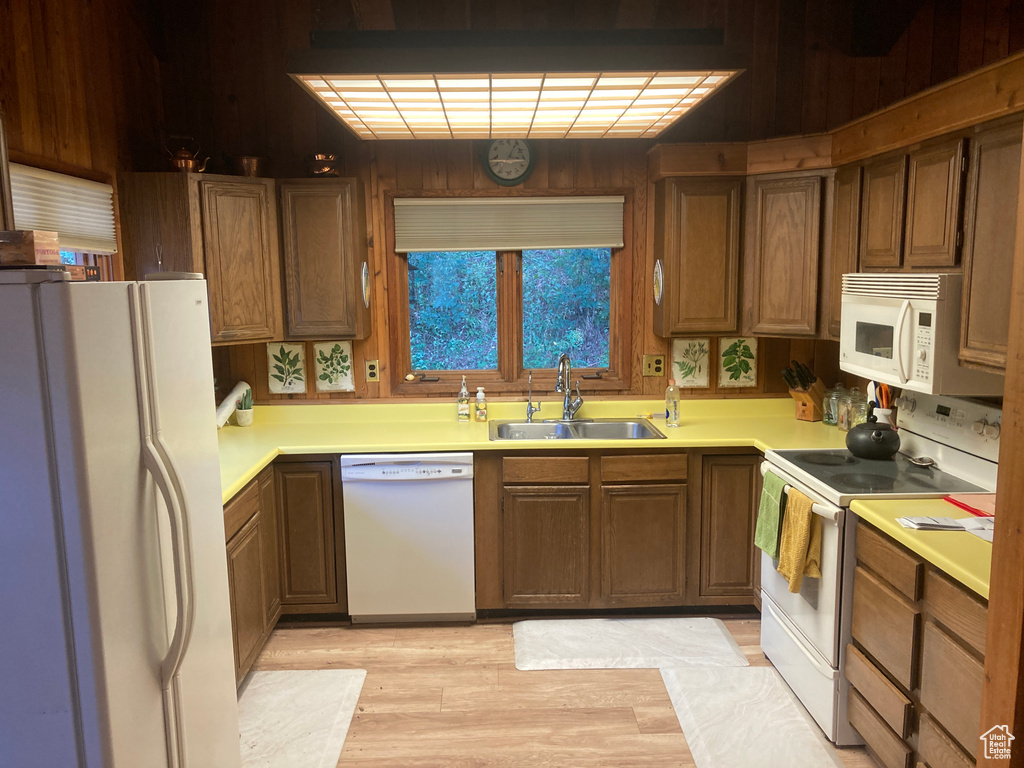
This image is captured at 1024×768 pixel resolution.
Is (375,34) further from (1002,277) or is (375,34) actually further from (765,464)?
(765,464)

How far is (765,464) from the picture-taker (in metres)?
3.07

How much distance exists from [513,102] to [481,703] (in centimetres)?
221

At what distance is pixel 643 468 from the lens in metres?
3.42

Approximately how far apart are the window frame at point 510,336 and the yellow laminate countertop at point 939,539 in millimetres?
1716

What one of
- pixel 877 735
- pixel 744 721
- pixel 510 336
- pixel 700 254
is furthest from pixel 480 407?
pixel 877 735

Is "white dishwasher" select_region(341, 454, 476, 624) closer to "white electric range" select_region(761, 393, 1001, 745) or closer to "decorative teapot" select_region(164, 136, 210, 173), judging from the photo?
"white electric range" select_region(761, 393, 1001, 745)

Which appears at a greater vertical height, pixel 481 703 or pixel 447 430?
pixel 447 430

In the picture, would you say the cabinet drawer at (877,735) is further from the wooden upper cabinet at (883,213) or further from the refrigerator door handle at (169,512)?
the refrigerator door handle at (169,512)

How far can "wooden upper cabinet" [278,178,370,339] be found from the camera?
11.7 feet

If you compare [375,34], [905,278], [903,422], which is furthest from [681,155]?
[375,34]

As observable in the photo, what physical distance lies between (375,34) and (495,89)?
0.42 m

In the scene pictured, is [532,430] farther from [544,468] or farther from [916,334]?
[916,334]

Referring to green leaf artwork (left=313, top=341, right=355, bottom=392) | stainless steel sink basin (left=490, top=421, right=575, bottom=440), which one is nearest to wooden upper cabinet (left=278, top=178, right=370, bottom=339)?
green leaf artwork (left=313, top=341, right=355, bottom=392)

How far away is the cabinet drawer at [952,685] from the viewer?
6.18ft
